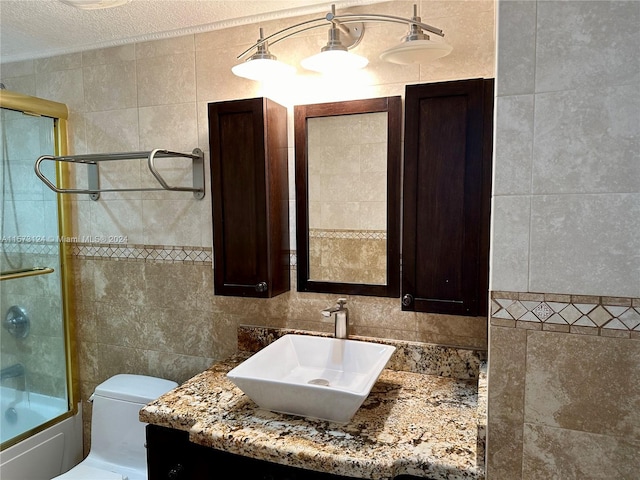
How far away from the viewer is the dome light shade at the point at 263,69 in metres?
1.51

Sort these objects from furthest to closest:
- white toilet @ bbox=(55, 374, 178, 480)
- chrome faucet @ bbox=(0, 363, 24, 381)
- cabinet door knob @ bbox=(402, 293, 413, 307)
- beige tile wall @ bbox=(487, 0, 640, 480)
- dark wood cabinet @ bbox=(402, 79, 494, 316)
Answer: chrome faucet @ bbox=(0, 363, 24, 381) → white toilet @ bbox=(55, 374, 178, 480) → cabinet door knob @ bbox=(402, 293, 413, 307) → dark wood cabinet @ bbox=(402, 79, 494, 316) → beige tile wall @ bbox=(487, 0, 640, 480)

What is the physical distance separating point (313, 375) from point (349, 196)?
2.19 ft

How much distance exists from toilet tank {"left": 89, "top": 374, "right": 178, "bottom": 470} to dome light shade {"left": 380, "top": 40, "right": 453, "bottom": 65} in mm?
1589

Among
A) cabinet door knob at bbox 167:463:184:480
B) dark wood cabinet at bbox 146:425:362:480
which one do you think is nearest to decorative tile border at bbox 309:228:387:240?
dark wood cabinet at bbox 146:425:362:480

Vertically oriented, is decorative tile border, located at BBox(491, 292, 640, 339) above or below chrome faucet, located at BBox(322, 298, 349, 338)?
above

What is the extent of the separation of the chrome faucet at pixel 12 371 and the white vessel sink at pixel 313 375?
136 centimetres

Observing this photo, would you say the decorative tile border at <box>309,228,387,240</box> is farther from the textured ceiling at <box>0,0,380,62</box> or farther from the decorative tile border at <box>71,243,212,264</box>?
the textured ceiling at <box>0,0,380,62</box>

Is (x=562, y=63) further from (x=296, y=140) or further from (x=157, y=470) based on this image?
(x=157, y=470)

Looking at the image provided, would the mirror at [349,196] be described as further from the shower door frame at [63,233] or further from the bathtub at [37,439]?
the bathtub at [37,439]

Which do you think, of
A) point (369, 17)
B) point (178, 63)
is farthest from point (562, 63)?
point (178, 63)

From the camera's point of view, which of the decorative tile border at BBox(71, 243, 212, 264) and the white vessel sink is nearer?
the white vessel sink

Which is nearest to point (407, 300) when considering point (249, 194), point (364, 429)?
point (364, 429)

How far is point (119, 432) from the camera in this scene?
5.94ft

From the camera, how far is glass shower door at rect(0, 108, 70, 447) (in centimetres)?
195
